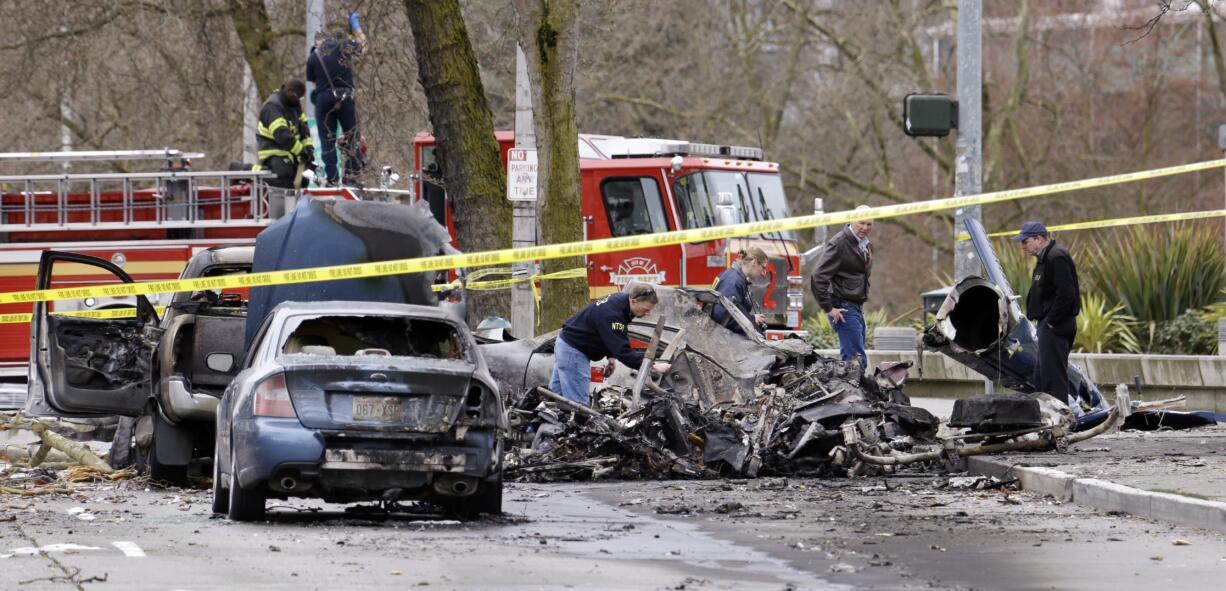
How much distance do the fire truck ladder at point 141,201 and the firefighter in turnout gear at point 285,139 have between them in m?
0.20

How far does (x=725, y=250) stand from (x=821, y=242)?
107 centimetres

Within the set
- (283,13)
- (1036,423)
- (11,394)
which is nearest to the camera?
(1036,423)

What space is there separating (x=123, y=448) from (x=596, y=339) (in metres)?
3.39

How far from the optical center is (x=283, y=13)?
98.5 ft

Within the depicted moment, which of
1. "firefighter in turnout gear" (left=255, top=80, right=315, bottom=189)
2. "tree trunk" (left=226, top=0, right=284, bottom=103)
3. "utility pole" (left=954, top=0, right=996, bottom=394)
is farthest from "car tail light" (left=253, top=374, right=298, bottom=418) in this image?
"tree trunk" (left=226, top=0, right=284, bottom=103)

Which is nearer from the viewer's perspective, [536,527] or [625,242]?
[536,527]

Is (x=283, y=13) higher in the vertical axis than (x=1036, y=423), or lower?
higher

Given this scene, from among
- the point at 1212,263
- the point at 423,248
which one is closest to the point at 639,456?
the point at 423,248

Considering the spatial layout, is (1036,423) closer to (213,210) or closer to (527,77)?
(527,77)

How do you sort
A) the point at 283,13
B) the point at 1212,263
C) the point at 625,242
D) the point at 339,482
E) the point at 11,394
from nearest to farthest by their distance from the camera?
the point at 339,482
the point at 625,242
the point at 11,394
the point at 1212,263
the point at 283,13

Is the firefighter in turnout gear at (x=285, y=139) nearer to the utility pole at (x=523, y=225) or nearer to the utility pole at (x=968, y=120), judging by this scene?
the utility pole at (x=523, y=225)

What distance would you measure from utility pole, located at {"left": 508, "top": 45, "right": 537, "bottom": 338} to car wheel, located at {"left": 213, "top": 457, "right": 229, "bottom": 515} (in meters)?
8.16

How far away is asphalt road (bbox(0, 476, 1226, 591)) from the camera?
7.88 m

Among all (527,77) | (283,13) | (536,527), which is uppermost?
(283,13)
